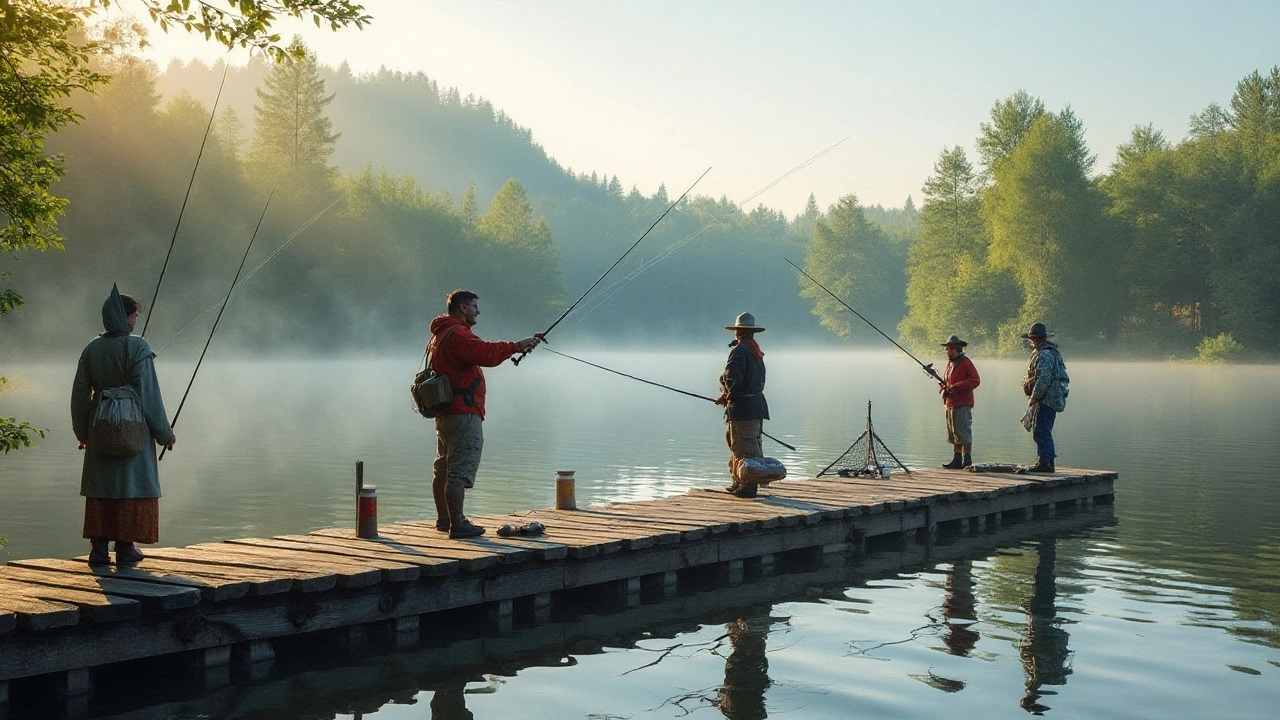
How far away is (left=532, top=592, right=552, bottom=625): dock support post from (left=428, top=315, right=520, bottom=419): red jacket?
1737mm

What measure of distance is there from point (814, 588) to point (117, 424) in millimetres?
7183

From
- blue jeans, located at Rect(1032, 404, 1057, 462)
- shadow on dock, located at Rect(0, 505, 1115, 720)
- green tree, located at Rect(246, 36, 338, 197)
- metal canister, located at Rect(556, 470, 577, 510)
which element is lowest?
shadow on dock, located at Rect(0, 505, 1115, 720)

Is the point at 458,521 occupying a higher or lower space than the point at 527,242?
lower

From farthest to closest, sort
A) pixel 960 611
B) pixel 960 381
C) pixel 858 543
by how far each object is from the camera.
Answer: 1. pixel 960 381
2. pixel 858 543
3. pixel 960 611

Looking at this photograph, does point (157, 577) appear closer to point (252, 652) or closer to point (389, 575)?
point (252, 652)

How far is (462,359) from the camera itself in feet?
36.1

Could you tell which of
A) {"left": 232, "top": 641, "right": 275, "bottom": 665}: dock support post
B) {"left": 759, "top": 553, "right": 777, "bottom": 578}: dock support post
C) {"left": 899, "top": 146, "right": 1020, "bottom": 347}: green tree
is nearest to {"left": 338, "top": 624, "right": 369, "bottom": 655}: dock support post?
{"left": 232, "top": 641, "right": 275, "bottom": 665}: dock support post

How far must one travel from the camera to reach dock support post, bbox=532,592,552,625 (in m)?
11.3

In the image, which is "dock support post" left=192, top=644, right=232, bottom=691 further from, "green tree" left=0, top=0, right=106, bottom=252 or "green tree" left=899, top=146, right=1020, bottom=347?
"green tree" left=899, top=146, right=1020, bottom=347

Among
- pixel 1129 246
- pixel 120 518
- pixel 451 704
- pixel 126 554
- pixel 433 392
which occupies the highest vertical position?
pixel 1129 246

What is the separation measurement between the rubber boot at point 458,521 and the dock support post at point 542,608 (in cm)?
84

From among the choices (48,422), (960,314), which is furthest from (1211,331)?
(48,422)

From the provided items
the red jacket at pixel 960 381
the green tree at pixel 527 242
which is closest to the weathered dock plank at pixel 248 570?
the red jacket at pixel 960 381

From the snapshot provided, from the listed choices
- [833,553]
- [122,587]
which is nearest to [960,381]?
[833,553]
